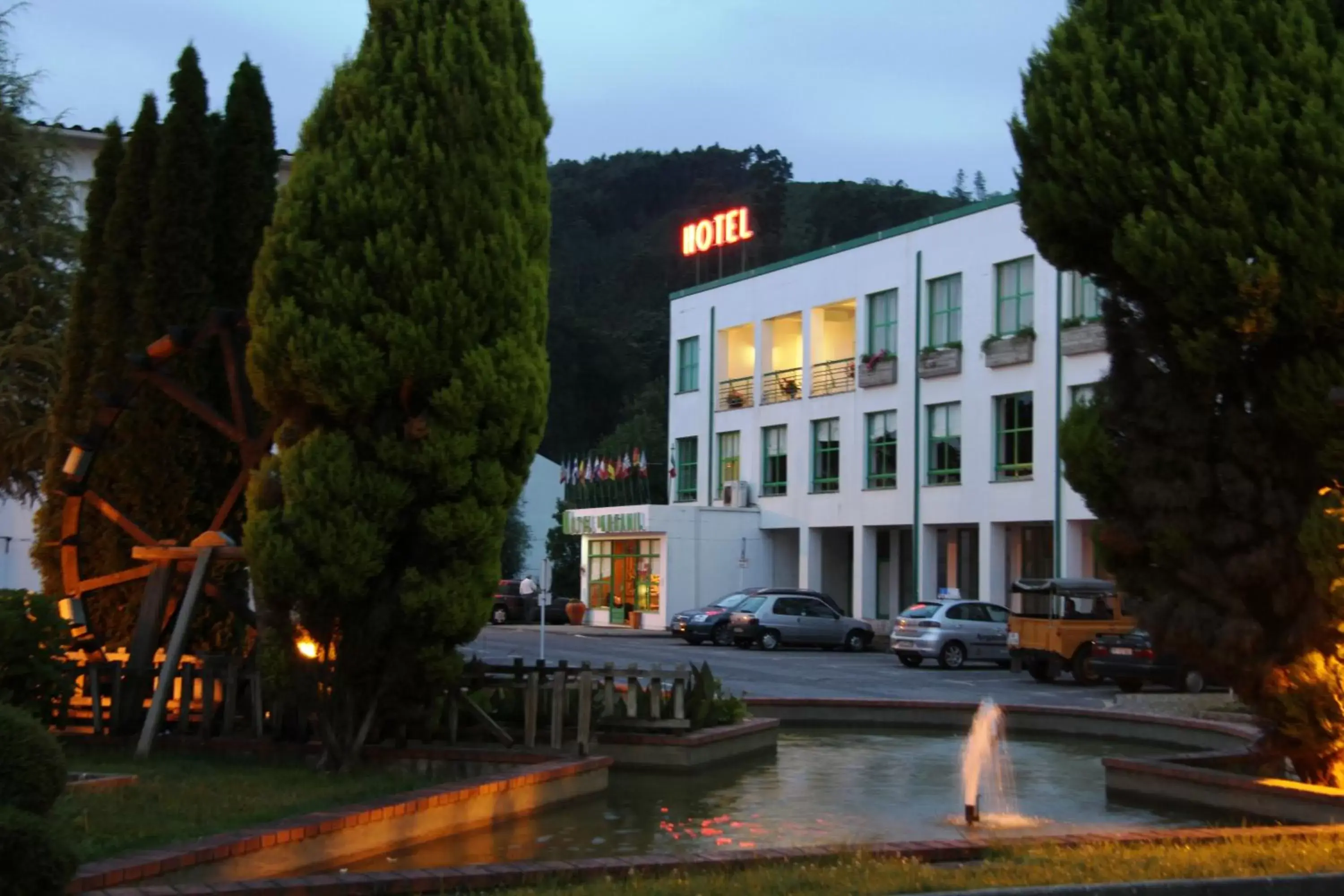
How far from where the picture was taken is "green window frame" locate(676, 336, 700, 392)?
59031 mm

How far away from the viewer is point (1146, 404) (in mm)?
12078

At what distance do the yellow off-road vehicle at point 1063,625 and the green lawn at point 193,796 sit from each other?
20.2 metres

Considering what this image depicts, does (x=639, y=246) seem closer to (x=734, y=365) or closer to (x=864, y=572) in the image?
(x=734, y=365)

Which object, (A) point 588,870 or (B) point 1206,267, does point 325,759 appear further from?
(B) point 1206,267

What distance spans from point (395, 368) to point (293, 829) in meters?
4.47

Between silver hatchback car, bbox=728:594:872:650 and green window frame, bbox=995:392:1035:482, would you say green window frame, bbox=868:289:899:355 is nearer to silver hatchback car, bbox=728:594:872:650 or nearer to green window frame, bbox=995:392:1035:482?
green window frame, bbox=995:392:1035:482

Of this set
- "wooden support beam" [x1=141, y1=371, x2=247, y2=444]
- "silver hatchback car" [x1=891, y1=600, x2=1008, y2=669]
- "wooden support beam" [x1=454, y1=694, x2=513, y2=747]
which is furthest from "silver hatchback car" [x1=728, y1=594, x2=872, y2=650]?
"wooden support beam" [x1=454, y1=694, x2=513, y2=747]

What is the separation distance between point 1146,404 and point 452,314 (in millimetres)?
5604

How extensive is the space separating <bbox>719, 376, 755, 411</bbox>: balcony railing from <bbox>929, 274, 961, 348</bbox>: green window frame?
10240mm

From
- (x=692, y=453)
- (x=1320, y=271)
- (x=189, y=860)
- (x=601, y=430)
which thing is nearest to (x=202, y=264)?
(x=189, y=860)

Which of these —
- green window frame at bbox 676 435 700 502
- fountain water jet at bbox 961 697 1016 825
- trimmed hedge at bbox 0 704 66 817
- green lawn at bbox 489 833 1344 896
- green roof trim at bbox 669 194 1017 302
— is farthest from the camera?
green window frame at bbox 676 435 700 502

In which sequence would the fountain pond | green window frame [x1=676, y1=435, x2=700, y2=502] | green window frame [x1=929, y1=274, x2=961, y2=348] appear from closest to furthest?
the fountain pond < green window frame [x1=929, y1=274, x2=961, y2=348] < green window frame [x1=676, y1=435, x2=700, y2=502]

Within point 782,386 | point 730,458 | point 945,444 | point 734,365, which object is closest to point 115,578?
point 945,444

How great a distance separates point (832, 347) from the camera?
5303 centimetres
